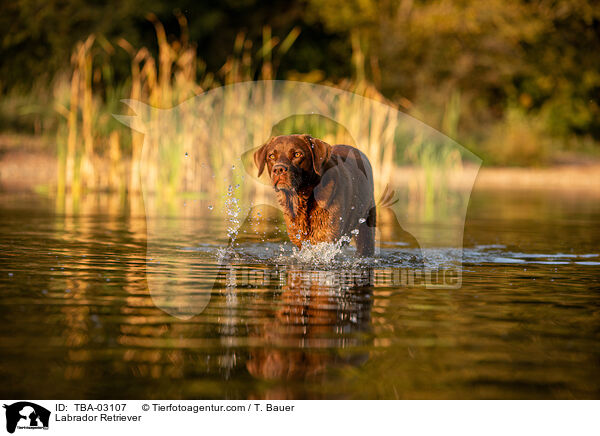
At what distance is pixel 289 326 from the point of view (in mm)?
5387

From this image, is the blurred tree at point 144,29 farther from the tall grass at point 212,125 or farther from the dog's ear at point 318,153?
the dog's ear at point 318,153

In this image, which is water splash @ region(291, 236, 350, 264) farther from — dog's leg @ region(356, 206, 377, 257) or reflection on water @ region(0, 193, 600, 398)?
dog's leg @ region(356, 206, 377, 257)

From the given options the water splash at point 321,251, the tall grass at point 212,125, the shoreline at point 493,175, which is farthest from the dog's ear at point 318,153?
the shoreline at point 493,175

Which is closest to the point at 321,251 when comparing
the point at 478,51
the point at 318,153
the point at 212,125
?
the point at 318,153

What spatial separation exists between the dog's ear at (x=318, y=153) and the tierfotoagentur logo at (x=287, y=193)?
12mm

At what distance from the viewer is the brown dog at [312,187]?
8148 millimetres

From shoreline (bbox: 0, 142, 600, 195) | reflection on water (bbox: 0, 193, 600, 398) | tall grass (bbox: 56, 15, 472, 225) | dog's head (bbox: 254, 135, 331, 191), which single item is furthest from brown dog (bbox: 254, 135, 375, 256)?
shoreline (bbox: 0, 142, 600, 195)

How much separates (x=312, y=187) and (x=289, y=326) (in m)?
3.10

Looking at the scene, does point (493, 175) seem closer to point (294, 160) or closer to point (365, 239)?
point (365, 239)

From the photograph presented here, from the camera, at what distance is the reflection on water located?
13.7 ft

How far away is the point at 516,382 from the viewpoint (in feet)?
14.0
